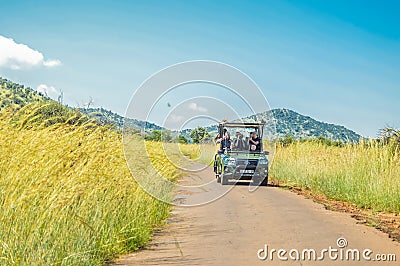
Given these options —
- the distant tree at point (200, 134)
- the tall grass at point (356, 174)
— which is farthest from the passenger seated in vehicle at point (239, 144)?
the distant tree at point (200, 134)

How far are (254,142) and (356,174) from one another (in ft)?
21.0

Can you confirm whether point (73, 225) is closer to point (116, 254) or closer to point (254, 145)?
point (116, 254)

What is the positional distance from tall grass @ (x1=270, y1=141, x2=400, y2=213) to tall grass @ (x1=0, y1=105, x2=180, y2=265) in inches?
308

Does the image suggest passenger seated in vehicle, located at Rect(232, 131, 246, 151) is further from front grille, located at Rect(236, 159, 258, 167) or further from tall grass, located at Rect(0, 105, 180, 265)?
tall grass, located at Rect(0, 105, 180, 265)

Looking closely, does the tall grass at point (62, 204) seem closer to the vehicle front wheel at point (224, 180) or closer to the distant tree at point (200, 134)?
the vehicle front wheel at point (224, 180)

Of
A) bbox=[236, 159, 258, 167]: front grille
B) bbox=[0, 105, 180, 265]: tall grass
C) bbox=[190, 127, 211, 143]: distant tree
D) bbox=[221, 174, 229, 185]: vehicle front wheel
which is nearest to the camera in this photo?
bbox=[0, 105, 180, 265]: tall grass

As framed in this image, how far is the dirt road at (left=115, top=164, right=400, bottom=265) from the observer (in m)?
8.25

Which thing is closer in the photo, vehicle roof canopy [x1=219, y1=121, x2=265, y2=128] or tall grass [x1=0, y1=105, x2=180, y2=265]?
tall grass [x1=0, y1=105, x2=180, y2=265]

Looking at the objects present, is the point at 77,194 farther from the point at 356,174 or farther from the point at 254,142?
the point at 254,142

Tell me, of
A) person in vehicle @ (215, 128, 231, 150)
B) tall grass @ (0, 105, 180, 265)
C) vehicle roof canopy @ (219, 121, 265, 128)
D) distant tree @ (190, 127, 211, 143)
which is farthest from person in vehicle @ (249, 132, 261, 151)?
tall grass @ (0, 105, 180, 265)

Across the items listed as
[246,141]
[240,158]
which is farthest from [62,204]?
[246,141]

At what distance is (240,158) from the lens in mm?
22422

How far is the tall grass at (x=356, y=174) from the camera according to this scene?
1534cm

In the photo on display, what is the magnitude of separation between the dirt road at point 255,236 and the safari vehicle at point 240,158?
647 cm
